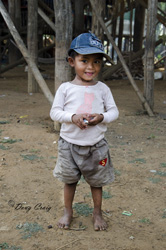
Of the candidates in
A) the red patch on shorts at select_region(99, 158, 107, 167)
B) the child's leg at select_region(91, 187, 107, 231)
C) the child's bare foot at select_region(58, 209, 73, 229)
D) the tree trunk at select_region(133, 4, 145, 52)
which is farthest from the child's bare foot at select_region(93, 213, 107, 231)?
the tree trunk at select_region(133, 4, 145, 52)

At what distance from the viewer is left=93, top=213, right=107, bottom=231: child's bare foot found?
Result: 7.49ft

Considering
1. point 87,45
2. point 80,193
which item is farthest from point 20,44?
point 87,45

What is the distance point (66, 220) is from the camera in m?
2.30

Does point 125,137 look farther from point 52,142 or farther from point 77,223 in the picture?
point 77,223

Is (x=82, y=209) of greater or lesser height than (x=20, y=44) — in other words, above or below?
below

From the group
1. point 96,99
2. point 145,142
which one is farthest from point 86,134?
point 145,142

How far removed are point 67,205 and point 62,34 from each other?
101 inches

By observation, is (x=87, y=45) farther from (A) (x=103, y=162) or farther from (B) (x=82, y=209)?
(B) (x=82, y=209)

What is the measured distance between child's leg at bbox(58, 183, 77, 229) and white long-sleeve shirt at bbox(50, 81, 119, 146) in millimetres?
362

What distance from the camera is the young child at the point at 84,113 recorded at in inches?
80.5

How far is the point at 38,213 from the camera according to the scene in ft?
8.14

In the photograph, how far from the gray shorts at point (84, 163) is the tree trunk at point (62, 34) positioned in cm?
229

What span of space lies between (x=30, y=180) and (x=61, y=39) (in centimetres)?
201

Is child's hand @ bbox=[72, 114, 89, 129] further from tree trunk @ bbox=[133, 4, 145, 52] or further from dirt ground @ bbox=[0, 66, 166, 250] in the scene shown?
tree trunk @ bbox=[133, 4, 145, 52]
